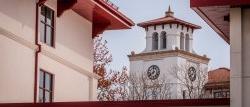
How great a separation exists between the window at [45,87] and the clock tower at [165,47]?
10236cm

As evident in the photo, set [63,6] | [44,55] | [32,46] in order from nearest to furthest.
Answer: [32,46]
[44,55]
[63,6]

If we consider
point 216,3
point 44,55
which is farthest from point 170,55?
point 216,3

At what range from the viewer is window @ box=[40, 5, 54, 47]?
2198cm

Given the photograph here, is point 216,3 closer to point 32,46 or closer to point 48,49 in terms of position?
point 32,46

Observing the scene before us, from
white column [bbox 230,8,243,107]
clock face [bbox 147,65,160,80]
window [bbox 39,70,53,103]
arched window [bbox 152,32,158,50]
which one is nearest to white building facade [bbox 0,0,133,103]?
window [bbox 39,70,53,103]

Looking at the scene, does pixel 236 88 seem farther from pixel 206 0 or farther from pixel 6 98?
pixel 6 98

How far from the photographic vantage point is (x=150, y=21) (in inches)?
5202

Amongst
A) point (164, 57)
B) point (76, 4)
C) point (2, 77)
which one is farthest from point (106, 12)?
point (164, 57)

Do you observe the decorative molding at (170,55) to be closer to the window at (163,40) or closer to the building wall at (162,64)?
the building wall at (162,64)

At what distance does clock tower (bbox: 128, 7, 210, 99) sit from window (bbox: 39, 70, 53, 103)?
336 feet

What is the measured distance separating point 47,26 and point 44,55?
1.00 m

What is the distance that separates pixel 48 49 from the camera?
22.0 m

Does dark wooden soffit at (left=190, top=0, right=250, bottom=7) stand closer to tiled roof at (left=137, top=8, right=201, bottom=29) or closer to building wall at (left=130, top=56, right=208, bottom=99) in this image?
building wall at (left=130, top=56, right=208, bottom=99)

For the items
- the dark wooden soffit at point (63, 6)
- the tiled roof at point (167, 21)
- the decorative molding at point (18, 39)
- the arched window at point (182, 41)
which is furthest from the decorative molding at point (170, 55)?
the decorative molding at point (18, 39)
